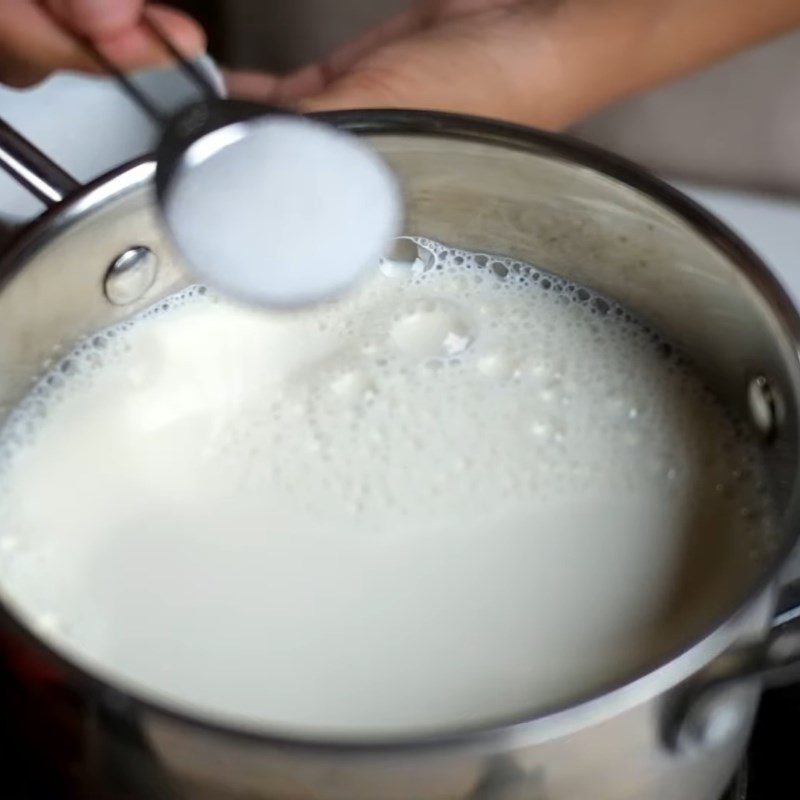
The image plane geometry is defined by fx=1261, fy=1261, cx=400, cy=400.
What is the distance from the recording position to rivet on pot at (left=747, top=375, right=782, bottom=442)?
41cm

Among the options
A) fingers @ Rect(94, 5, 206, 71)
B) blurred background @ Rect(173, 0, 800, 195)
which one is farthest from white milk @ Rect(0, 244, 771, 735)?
blurred background @ Rect(173, 0, 800, 195)

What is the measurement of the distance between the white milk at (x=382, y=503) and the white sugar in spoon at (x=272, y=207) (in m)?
0.05

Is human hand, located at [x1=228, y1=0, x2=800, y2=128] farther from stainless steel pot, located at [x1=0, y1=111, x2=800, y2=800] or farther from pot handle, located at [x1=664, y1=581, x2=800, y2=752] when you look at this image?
pot handle, located at [x1=664, y1=581, x2=800, y2=752]

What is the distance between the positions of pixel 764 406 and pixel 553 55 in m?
0.27

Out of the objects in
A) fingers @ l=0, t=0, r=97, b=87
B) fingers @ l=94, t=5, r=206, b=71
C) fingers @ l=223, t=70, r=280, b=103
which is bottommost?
fingers @ l=223, t=70, r=280, b=103

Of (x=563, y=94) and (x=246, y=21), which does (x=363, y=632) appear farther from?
(x=246, y=21)

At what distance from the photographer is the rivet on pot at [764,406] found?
41 cm

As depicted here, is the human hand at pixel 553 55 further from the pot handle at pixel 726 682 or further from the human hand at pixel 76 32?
the pot handle at pixel 726 682

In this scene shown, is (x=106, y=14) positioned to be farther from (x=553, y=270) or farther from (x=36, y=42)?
(x=553, y=270)

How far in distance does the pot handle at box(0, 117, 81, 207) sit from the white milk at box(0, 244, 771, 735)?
0.26 feet

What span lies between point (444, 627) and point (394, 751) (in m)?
0.11

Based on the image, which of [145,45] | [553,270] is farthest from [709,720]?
[145,45]

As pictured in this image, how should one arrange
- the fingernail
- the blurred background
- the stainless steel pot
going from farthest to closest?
the blurred background < the fingernail < the stainless steel pot

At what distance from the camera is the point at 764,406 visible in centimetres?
43
